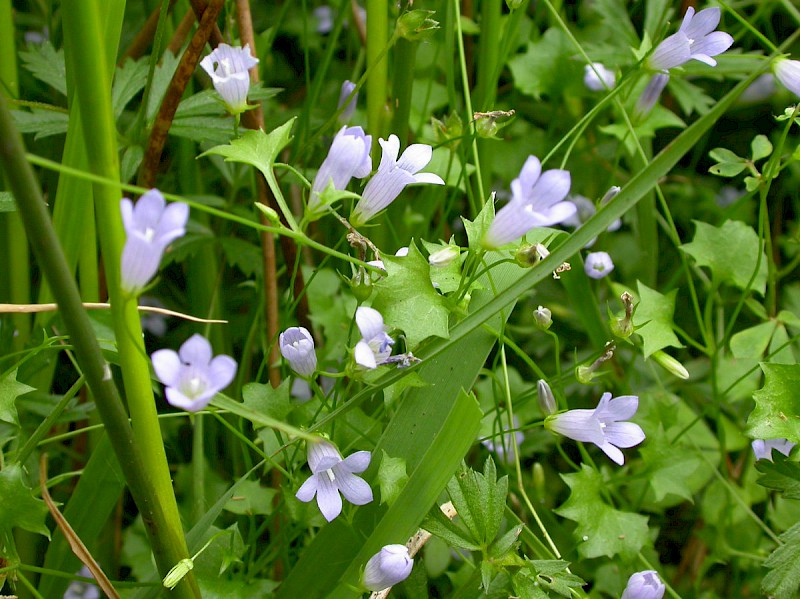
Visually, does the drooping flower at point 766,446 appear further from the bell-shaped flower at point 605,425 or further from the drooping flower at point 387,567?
the drooping flower at point 387,567

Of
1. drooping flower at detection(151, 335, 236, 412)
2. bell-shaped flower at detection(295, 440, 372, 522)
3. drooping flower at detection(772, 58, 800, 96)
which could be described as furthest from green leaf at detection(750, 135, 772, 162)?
drooping flower at detection(151, 335, 236, 412)

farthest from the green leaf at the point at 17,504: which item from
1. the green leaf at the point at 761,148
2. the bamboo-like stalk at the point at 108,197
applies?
the green leaf at the point at 761,148

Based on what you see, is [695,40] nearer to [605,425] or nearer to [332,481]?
[605,425]

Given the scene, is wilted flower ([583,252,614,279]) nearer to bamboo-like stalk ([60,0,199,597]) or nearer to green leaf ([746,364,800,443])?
green leaf ([746,364,800,443])

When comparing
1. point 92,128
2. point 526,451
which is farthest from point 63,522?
point 526,451

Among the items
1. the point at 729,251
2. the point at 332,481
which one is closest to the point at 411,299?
the point at 332,481

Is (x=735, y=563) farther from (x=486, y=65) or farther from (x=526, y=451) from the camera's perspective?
(x=486, y=65)

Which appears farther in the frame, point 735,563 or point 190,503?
point 735,563
